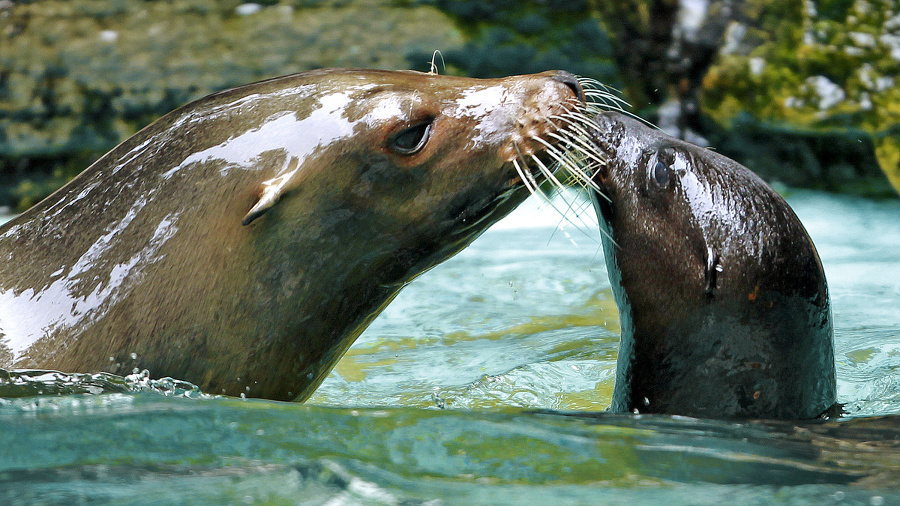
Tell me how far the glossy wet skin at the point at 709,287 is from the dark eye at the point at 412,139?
652mm

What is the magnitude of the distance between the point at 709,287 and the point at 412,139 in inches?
40.1

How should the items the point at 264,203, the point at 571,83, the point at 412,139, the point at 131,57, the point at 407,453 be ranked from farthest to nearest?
1. the point at 131,57
2. the point at 571,83
3. the point at 412,139
4. the point at 264,203
5. the point at 407,453

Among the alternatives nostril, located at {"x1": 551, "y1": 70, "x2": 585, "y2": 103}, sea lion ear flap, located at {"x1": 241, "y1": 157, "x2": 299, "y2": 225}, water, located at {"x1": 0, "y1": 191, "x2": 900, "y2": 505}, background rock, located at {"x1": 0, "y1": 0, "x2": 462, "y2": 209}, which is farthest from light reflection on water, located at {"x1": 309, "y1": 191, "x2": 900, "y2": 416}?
background rock, located at {"x1": 0, "y1": 0, "x2": 462, "y2": 209}

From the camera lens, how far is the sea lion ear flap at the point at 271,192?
2.97 meters

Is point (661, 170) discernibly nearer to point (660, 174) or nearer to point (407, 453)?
point (660, 174)

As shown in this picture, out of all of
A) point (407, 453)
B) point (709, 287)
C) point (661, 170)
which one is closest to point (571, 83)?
point (661, 170)

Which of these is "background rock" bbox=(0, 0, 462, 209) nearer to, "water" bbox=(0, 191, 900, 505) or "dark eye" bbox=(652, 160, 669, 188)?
"water" bbox=(0, 191, 900, 505)

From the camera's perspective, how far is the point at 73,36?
8.59 meters

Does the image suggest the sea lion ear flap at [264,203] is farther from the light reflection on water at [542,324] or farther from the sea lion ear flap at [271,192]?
the light reflection on water at [542,324]

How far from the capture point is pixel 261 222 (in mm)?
3037

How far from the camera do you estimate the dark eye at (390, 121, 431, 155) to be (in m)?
3.09

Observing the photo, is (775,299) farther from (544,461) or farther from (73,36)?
(73,36)

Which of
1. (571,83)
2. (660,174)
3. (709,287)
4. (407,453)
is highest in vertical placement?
(571,83)

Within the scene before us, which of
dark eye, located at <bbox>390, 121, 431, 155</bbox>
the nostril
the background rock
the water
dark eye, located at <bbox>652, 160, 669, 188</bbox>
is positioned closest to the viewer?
the water
